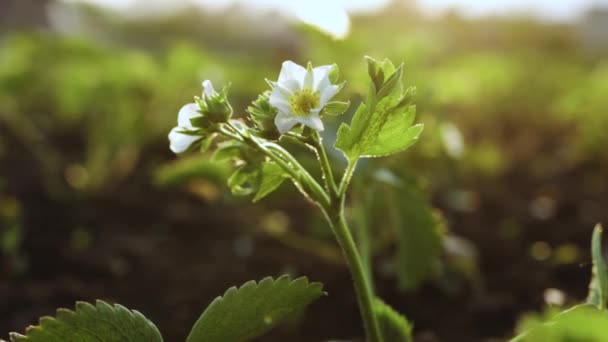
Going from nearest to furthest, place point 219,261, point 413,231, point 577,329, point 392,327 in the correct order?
1. point 577,329
2. point 392,327
3. point 413,231
4. point 219,261

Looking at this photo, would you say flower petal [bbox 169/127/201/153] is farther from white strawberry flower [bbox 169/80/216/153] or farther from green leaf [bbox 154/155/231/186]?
green leaf [bbox 154/155/231/186]

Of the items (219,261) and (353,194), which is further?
(219,261)

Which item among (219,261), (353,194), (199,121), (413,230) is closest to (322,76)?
(199,121)

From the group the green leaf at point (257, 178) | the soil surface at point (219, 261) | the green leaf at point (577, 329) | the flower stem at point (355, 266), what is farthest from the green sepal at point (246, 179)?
the soil surface at point (219, 261)

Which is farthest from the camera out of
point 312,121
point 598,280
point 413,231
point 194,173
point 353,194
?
point 353,194

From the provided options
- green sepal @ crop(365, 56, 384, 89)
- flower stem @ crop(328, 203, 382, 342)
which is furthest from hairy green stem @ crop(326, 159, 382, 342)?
green sepal @ crop(365, 56, 384, 89)

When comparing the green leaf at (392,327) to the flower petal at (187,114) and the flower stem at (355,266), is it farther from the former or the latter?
the flower petal at (187,114)

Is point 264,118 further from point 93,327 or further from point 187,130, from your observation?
point 93,327
